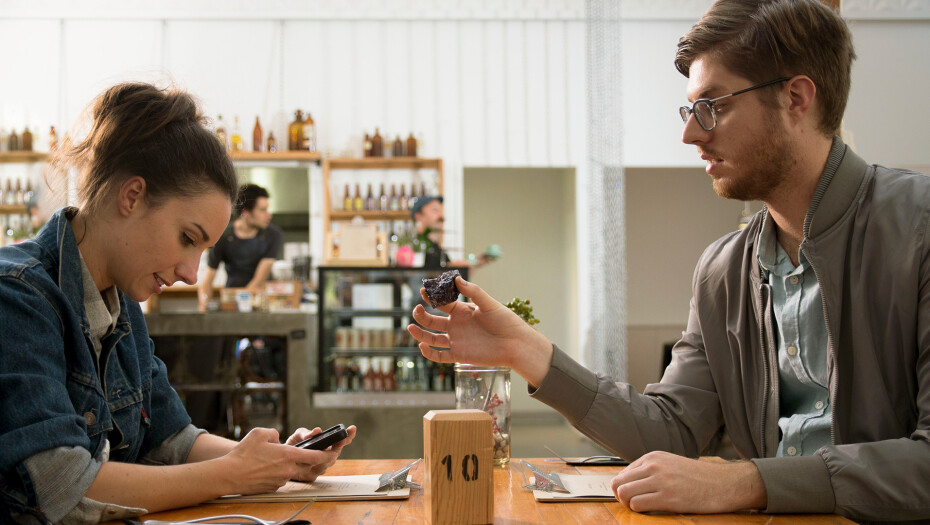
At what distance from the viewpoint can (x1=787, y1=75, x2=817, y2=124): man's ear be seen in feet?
4.95

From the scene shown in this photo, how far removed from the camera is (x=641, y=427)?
158 cm

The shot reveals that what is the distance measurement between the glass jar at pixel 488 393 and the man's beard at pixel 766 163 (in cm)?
62

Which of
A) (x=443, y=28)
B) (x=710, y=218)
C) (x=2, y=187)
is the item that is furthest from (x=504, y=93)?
(x=2, y=187)

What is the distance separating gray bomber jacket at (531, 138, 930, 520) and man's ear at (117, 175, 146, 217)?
82cm

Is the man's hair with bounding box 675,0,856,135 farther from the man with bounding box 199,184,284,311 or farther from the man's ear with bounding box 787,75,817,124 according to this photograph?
the man with bounding box 199,184,284,311

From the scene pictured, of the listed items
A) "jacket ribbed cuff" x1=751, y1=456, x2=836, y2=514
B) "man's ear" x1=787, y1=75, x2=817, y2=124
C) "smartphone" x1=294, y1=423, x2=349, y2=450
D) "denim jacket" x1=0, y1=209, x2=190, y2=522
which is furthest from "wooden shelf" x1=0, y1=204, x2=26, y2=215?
"jacket ribbed cuff" x1=751, y1=456, x2=836, y2=514

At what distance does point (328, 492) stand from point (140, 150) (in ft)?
2.32

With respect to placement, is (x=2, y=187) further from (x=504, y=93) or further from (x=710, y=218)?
(x=710, y=218)

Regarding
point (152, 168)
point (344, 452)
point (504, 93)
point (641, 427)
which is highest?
point (504, 93)

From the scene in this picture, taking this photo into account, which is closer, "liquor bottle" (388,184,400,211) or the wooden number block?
the wooden number block

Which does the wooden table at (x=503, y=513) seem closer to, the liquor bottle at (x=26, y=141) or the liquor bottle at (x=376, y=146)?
the liquor bottle at (x=376, y=146)

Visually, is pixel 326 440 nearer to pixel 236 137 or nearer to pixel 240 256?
pixel 240 256

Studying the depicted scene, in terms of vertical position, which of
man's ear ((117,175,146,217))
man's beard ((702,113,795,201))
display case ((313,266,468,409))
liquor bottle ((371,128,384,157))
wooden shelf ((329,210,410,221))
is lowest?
display case ((313,266,468,409))

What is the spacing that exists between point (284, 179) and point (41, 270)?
6.40 metres
